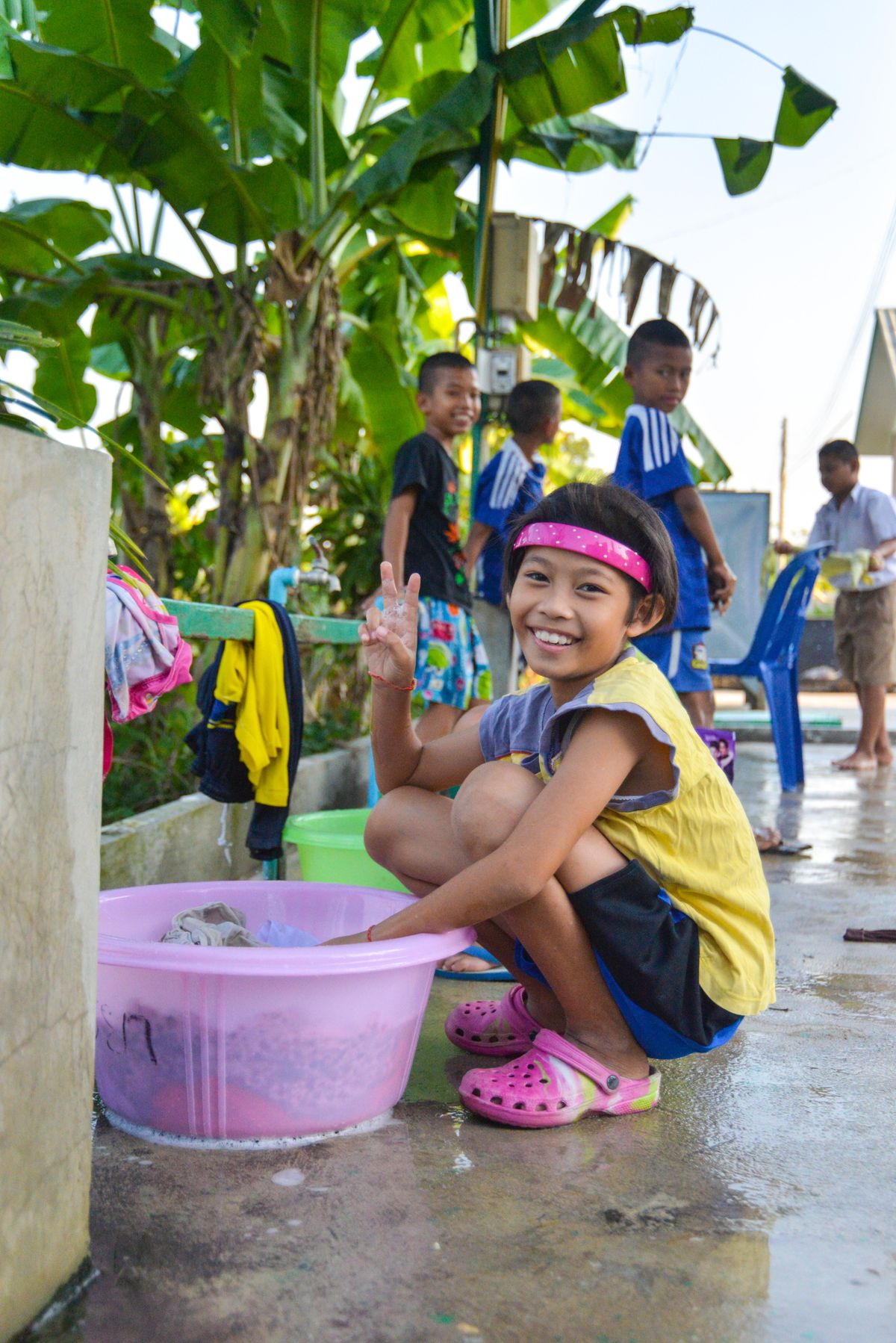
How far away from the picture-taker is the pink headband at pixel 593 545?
1.82 m

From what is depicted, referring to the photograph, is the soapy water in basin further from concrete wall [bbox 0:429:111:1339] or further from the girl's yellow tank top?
the girl's yellow tank top

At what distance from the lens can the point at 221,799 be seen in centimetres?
256

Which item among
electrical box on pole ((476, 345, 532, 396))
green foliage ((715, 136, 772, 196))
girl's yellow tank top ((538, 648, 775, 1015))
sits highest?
green foliage ((715, 136, 772, 196))

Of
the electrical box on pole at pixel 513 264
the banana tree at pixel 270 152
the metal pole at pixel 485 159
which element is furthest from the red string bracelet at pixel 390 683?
the electrical box on pole at pixel 513 264

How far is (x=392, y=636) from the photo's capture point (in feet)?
6.33

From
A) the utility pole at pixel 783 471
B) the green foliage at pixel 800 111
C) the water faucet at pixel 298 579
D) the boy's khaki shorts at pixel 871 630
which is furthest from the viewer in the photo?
the utility pole at pixel 783 471

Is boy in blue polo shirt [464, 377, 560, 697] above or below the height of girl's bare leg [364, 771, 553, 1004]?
above

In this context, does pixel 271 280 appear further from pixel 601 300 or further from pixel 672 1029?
pixel 672 1029

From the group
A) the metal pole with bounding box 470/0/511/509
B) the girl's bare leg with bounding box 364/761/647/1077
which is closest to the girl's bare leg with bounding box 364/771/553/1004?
the girl's bare leg with bounding box 364/761/647/1077

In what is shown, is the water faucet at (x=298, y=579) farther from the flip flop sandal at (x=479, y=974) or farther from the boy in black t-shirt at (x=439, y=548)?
the flip flop sandal at (x=479, y=974)

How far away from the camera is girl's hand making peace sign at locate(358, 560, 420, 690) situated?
76.0 inches

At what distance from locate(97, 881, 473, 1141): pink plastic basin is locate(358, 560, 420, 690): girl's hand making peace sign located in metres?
0.48

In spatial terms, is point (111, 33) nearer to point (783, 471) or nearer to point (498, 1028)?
point (498, 1028)

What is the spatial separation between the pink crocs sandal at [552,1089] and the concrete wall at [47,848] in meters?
0.67
